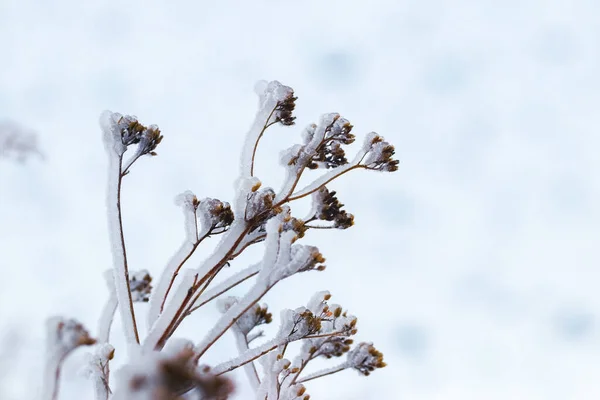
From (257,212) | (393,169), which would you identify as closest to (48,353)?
(257,212)

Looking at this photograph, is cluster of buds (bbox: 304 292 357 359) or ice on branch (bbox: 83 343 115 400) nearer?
ice on branch (bbox: 83 343 115 400)

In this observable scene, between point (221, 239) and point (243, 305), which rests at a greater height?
point (221, 239)

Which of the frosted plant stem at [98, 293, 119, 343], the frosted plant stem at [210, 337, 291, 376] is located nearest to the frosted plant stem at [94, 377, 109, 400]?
the frosted plant stem at [210, 337, 291, 376]

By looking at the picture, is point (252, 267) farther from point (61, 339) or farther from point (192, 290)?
point (61, 339)

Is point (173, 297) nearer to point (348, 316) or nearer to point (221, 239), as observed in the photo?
point (221, 239)

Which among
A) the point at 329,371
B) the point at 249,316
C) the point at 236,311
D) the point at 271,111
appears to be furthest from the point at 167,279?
the point at 329,371

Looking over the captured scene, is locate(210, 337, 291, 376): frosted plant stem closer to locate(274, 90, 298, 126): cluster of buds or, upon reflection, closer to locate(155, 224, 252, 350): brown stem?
locate(155, 224, 252, 350): brown stem
